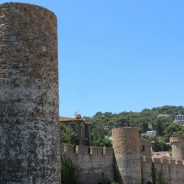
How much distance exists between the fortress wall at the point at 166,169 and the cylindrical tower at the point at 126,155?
253 centimetres

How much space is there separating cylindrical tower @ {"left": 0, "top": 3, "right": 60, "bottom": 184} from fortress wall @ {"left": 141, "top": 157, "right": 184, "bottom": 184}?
2307 cm

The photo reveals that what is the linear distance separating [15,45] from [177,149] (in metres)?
36.9

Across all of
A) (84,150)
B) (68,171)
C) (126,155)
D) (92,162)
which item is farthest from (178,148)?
(68,171)

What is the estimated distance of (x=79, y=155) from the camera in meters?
26.2

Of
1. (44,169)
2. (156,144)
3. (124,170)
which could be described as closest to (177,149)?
(124,170)

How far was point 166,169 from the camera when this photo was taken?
34.3 meters

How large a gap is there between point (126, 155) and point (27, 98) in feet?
67.8

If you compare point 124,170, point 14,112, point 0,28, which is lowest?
point 124,170

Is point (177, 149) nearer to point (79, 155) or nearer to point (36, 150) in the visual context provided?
point (79, 155)

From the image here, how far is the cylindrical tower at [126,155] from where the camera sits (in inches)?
1135

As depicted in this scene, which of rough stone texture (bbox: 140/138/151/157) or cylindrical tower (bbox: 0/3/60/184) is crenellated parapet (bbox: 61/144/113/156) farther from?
cylindrical tower (bbox: 0/3/60/184)

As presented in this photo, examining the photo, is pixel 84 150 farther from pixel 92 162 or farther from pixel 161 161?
pixel 161 161

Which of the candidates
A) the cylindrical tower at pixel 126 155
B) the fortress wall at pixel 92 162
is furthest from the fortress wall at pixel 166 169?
the fortress wall at pixel 92 162

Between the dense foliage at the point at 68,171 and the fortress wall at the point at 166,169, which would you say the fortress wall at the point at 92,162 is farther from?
the fortress wall at the point at 166,169
